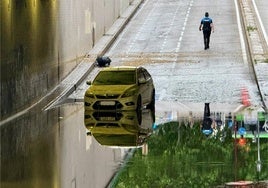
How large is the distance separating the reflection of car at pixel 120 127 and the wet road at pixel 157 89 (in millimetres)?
334

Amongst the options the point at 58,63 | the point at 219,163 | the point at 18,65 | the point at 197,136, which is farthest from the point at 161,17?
the point at 219,163

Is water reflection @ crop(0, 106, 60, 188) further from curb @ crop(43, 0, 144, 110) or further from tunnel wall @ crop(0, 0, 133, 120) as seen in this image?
curb @ crop(43, 0, 144, 110)

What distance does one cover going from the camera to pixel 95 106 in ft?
73.7

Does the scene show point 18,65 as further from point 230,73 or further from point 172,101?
point 230,73

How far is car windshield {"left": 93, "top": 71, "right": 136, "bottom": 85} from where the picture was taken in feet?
75.2

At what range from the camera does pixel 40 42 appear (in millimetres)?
27422

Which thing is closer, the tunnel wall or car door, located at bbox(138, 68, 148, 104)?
the tunnel wall

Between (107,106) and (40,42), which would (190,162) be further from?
(40,42)

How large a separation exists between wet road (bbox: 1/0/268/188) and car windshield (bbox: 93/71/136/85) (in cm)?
120

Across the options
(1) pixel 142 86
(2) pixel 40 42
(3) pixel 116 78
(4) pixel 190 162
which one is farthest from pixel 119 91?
(4) pixel 190 162

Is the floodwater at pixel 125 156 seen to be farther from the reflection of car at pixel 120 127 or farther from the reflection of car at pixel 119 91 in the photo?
the reflection of car at pixel 119 91

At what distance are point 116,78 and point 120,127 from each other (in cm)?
415

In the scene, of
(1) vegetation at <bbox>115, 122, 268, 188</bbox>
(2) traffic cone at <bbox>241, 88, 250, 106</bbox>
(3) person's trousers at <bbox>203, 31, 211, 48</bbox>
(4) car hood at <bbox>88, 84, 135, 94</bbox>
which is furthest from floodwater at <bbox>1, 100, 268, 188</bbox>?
(3) person's trousers at <bbox>203, 31, 211, 48</bbox>

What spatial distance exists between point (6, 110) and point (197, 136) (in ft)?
18.6
